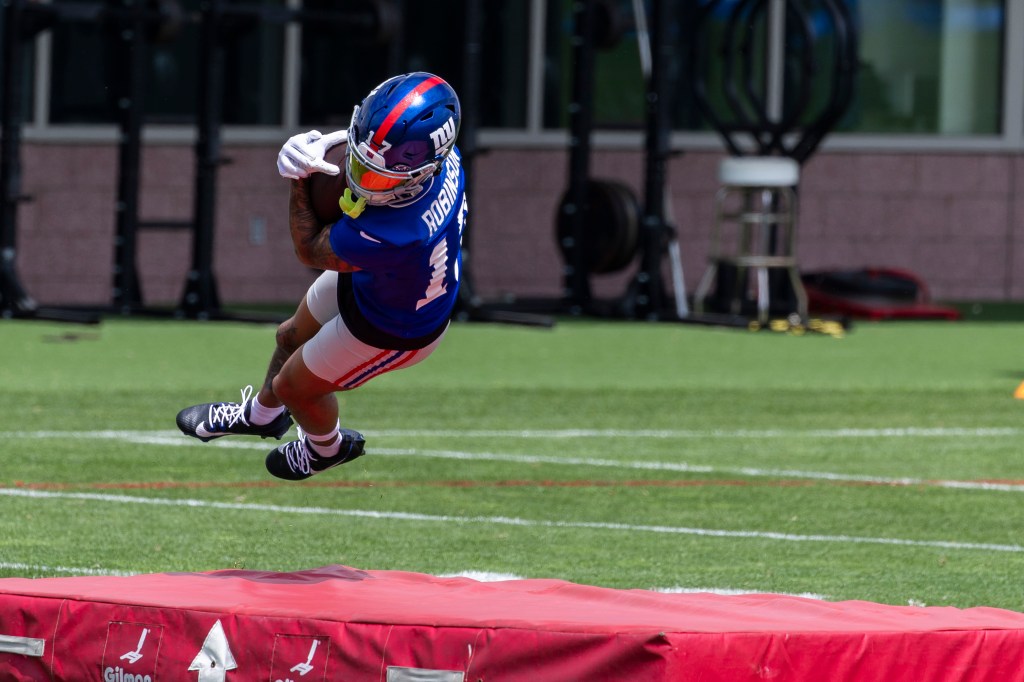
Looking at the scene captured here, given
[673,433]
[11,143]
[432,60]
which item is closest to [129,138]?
[11,143]

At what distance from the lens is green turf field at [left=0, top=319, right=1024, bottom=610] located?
7.13m

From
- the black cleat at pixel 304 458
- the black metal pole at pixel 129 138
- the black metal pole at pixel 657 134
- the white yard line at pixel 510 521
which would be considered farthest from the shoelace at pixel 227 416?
the black metal pole at pixel 657 134

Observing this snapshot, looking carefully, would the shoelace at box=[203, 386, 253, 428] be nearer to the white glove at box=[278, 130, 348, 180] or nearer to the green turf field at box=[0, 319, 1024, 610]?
the green turf field at box=[0, 319, 1024, 610]

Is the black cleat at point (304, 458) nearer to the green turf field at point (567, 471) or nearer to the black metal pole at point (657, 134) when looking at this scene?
the green turf field at point (567, 471)

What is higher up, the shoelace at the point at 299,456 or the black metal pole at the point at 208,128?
the black metal pole at the point at 208,128

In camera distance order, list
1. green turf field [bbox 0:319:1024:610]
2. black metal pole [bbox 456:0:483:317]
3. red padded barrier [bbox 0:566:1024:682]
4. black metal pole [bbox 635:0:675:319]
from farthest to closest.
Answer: black metal pole [bbox 635:0:675:319]
black metal pole [bbox 456:0:483:317]
green turf field [bbox 0:319:1024:610]
red padded barrier [bbox 0:566:1024:682]

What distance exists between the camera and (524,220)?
20.4 metres

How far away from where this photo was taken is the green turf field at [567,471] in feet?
23.4

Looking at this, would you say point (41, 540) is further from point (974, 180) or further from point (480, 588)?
point (974, 180)

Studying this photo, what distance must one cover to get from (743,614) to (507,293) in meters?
15.6

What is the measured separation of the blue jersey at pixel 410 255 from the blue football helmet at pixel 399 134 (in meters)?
0.12

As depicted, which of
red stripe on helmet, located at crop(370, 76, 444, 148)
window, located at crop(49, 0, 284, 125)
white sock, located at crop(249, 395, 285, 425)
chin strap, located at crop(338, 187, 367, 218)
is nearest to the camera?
red stripe on helmet, located at crop(370, 76, 444, 148)

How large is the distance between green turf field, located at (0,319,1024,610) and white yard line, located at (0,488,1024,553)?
2 centimetres

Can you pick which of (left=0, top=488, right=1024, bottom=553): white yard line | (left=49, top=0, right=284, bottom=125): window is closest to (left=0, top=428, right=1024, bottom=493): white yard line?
(left=0, top=488, right=1024, bottom=553): white yard line
